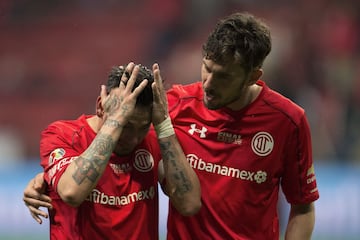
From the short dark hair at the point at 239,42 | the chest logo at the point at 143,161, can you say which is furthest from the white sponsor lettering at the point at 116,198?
the short dark hair at the point at 239,42

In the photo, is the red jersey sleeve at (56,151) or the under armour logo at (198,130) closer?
the red jersey sleeve at (56,151)

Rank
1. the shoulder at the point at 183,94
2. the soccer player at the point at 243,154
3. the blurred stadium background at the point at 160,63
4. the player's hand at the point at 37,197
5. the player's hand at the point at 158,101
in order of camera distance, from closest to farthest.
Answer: the player's hand at the point at 158,101, the player's hand at the point at 37,197, the soccer player at the point at 243,154, the shoulder at the point at 183,94, the blurred stadium background at the point at 160,63

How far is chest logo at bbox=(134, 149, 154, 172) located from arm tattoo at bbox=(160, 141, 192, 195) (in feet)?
0.39

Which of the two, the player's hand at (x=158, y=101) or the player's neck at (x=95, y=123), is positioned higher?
the player's hand at (x=158, y=101)

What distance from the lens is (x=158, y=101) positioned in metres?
3.73

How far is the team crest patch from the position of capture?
3.76 m

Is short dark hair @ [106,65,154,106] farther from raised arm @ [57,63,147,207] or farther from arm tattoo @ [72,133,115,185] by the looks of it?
arm tattoo @ [72,133,115,185]

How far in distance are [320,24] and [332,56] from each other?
0.61 meters

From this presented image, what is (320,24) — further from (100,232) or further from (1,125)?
(100,232)

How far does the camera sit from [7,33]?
467 inches

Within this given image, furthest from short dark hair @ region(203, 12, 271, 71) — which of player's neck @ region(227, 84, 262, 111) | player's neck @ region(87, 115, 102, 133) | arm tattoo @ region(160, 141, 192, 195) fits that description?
player's neck @ region(87, 115, 102, 133)

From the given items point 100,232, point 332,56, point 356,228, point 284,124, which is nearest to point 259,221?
point 284,124

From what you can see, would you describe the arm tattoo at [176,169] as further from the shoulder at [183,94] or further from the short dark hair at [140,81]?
the shoulder at [183,94]

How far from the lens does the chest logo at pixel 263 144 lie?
13.1 ft
